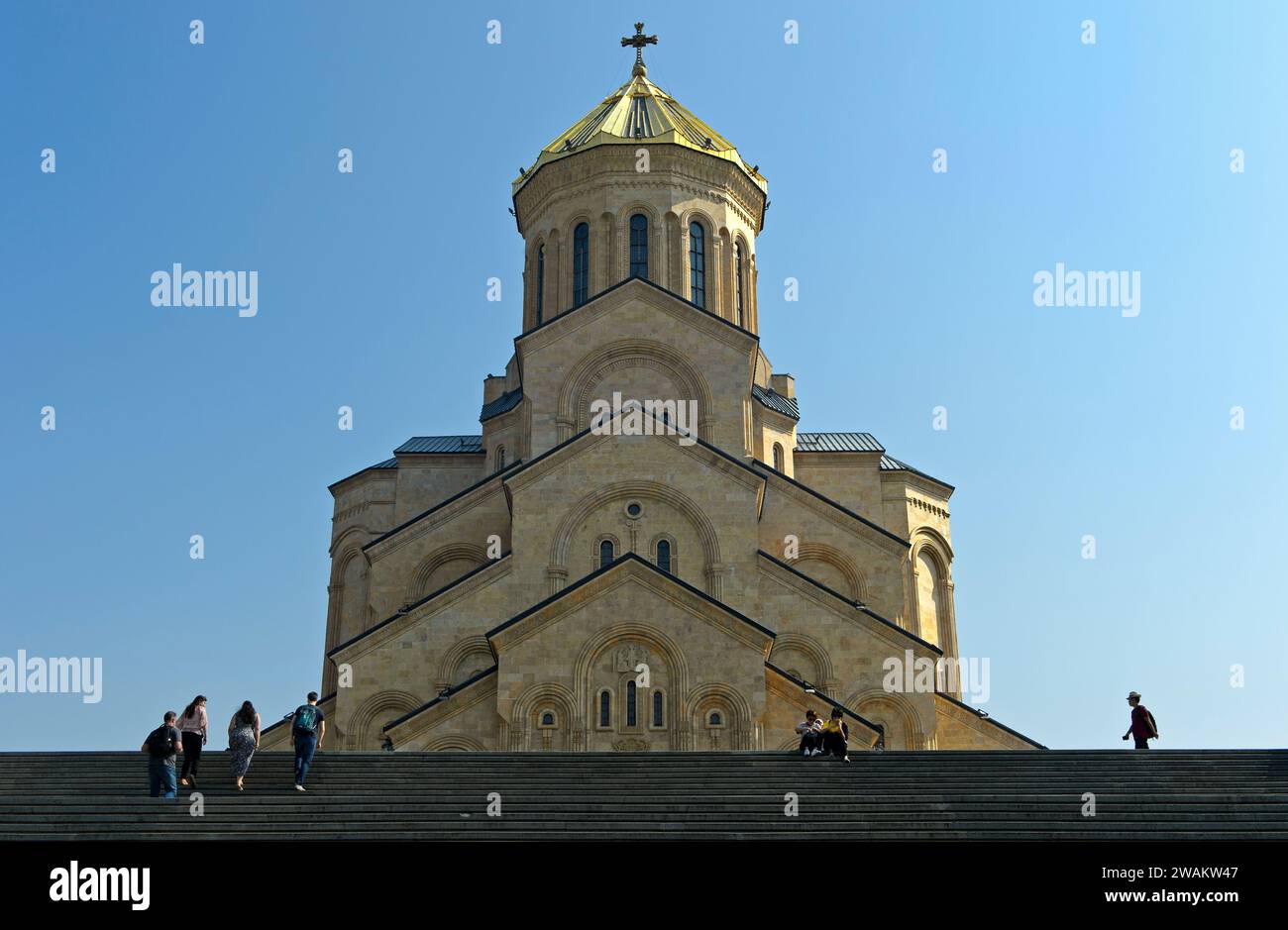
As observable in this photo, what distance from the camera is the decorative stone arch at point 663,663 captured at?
71.1 ft

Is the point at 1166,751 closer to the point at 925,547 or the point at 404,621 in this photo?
the point at 404,621

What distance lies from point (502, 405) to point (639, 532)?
964 cm

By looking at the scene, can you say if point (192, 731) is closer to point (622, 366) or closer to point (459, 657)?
point (459, 657)

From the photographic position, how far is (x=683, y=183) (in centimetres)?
3384

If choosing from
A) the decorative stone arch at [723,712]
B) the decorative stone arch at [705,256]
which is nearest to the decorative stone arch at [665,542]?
the decorative stone arch at [723,712]

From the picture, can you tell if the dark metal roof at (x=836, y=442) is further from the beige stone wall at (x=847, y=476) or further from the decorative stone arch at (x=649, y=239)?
the decorative stone arch at (x=649, y=239)

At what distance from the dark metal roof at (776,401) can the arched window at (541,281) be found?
5.90 m

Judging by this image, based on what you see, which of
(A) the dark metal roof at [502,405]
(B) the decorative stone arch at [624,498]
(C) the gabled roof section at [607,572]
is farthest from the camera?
(A) the dark metal roof at [502,405]

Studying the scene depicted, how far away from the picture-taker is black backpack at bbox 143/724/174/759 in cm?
1327

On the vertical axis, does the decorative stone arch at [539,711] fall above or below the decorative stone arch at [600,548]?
below

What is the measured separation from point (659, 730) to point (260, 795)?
928 cm

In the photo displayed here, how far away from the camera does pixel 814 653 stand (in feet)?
80.3
